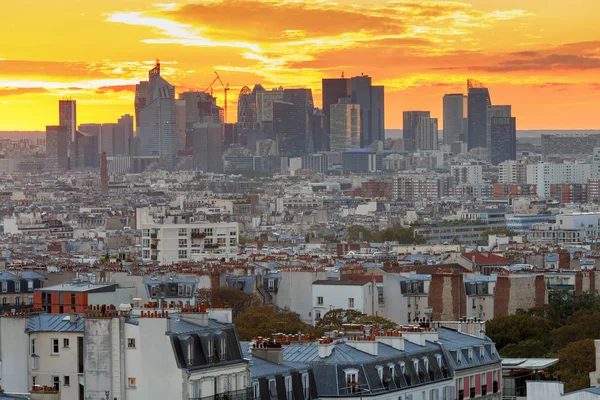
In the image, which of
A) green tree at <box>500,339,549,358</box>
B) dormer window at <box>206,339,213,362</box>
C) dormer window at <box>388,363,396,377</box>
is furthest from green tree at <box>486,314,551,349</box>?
dormer window at <box>206,339,213,362</box>

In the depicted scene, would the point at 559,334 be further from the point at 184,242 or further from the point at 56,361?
the point at 184,242

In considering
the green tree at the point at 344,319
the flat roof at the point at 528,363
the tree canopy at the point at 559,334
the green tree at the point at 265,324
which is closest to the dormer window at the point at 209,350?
the tree canopy at the point at 559,334

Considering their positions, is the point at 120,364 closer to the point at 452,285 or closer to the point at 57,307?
the point at 57,307

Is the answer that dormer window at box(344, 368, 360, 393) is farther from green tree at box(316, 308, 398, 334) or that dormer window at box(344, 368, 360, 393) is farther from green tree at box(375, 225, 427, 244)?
green tree at box(375, 225, 427, 244)

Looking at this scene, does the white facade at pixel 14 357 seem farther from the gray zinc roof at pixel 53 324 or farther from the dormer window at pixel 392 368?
the dormer window at pixel 392 368

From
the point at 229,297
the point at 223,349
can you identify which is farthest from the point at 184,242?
the point at 223,349

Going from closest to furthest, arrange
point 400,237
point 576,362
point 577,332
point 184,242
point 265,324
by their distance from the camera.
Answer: point 576,362
point 265,324
point 577,332
point 184,242
point 400,237
